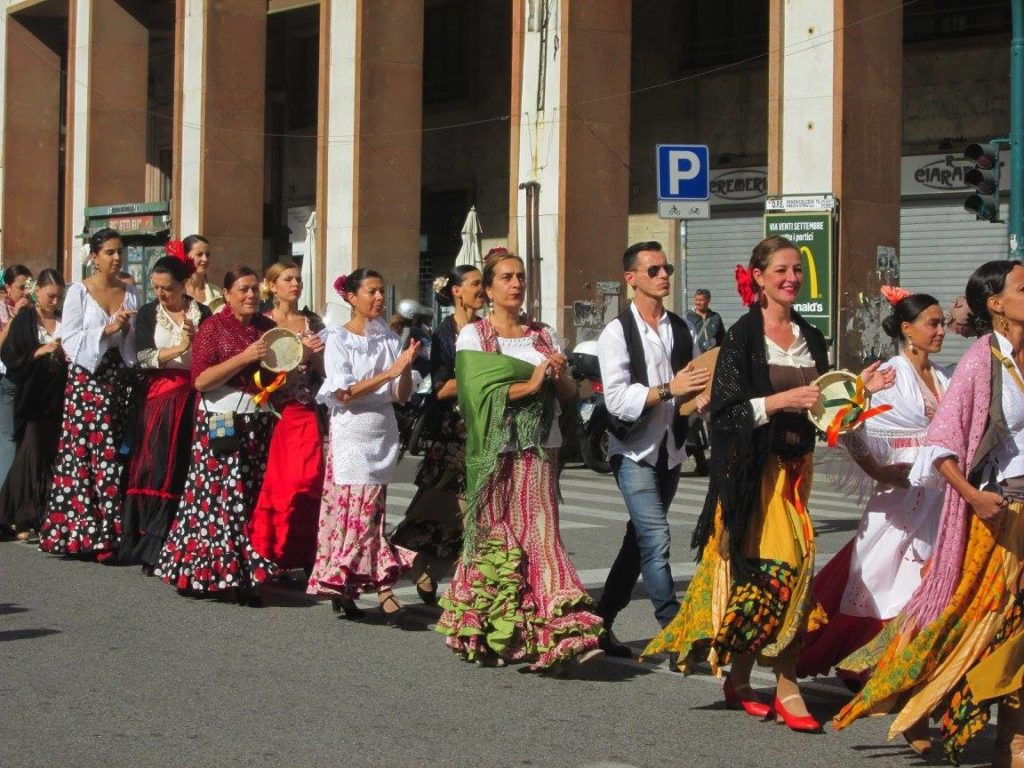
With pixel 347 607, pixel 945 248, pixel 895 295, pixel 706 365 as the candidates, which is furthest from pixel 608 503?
pixel 945 248

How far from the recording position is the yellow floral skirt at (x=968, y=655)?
5.75 m

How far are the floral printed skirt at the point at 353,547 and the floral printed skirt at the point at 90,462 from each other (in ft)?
9.23

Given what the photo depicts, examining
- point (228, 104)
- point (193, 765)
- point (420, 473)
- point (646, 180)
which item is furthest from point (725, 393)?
point (228, 104)

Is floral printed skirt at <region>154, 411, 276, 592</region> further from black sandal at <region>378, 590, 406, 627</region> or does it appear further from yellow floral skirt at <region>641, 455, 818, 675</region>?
yellow floral skirt at <region>641, 455, 818, 675</region>

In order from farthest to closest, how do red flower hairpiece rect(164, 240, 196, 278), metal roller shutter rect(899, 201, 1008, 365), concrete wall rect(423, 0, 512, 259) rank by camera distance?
1. concrete wall rect(423, 0, 512, 259)
2. metal roller shutter rect(899, 201, 1008, 365)
3. red flower hairpiece rect(164, 240, 196, 278)

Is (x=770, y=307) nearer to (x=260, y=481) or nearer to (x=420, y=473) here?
(x=420, y=473)

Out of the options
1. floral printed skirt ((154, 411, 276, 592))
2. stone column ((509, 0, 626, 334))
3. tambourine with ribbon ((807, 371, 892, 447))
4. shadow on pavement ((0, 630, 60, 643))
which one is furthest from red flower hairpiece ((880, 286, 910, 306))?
stone column ((509, 0, 626, 334))

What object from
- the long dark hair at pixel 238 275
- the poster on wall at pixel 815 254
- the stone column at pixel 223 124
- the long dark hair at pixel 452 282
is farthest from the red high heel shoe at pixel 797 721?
the stone column at pixel 223 124

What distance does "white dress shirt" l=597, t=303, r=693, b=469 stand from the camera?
7.85m

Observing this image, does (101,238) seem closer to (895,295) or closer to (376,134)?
(895,295)

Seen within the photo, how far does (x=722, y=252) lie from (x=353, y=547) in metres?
20.5

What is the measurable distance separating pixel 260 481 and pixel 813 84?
13.0 meters

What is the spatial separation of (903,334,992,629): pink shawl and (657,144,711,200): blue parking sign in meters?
12.3

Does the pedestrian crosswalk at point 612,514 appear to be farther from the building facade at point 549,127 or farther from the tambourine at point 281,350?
the building facade at point 549,127
